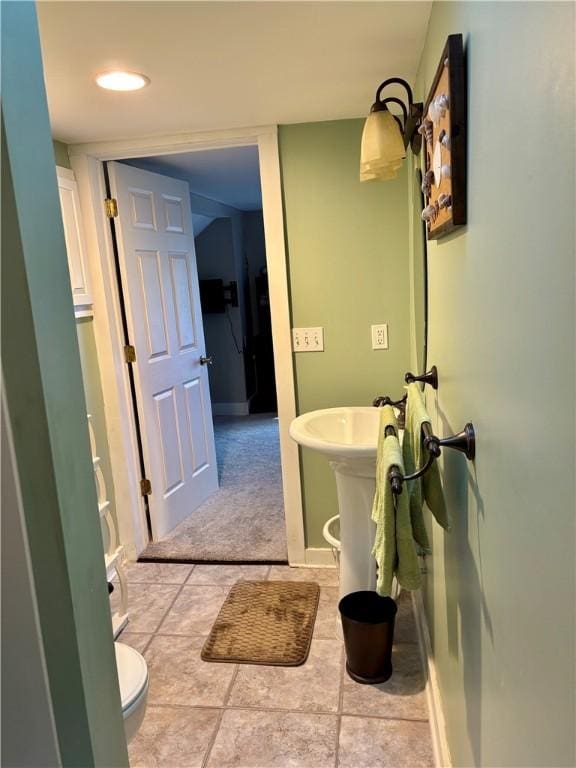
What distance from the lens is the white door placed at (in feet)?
9.38

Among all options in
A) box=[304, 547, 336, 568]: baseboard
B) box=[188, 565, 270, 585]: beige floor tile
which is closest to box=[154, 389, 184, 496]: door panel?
box=[188, 565, 270, 585]: beige floor tile

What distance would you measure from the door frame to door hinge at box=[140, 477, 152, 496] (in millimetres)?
32

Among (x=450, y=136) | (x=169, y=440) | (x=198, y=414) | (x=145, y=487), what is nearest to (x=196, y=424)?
(x=198, y=414)

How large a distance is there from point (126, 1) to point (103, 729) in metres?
1.57

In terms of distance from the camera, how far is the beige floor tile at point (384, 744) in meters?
1.65

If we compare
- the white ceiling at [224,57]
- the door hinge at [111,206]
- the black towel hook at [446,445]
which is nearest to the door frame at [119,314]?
the door hinge at [111,206]

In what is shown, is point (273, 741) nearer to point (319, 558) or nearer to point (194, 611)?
point (194, 611)

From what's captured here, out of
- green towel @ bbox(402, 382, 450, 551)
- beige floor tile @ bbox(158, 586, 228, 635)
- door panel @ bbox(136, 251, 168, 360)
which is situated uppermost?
door panel @ bbox(136, 251, 168, 360)

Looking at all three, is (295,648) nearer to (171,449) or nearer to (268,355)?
(171,449)

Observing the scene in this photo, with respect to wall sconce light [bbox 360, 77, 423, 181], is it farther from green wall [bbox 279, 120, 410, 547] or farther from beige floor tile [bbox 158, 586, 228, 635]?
beige floor tile [bbox 158, 586, 228, 635]

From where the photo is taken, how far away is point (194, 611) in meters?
2.48

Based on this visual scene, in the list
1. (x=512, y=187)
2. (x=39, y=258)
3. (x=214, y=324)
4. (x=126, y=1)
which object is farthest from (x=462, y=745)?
(x=214, y=324)

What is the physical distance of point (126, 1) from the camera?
1329mm

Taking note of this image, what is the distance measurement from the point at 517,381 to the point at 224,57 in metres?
1.47
